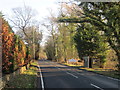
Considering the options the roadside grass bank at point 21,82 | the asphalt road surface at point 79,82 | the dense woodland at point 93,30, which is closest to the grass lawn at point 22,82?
the roadside grass bank at point 21,82

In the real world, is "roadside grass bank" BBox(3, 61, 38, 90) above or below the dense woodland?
below

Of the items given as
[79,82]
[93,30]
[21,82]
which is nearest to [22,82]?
[21,82]

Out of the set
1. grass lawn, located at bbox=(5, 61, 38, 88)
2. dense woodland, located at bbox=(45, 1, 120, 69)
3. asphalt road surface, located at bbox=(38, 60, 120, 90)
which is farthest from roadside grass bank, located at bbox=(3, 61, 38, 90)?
dense woodland, located at bbox=(45, 1, 120, 69)

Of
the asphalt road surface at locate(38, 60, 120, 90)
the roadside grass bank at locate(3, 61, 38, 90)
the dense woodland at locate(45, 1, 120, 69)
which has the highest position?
the dense woodland at locate(45, 1, 120, 69)

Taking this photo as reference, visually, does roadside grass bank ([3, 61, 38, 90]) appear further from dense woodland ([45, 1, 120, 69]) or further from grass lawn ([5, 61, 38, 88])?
dense woodland ([45, 1, 120, 69])

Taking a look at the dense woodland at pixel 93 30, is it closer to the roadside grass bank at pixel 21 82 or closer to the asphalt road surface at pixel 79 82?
the asphalt road surface at pixel 79 82

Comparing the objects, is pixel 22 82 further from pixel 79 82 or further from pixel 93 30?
pixel 93 30

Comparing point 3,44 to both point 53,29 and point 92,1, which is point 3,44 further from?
point 53,29

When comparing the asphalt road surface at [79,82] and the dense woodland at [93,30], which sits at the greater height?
the dense woodland at [93,30]

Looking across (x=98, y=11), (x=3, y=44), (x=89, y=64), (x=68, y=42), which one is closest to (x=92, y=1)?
(x=98, y=11)

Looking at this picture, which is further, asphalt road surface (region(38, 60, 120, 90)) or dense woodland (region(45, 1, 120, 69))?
dense woodland (region(45, 1, 120, 69))

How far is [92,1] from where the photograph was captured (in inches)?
834

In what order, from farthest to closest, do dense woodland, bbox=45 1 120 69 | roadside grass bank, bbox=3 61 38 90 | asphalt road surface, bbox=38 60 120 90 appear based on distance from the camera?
dense woodland, bbox=45 1 120 69
asphalt road surface, bbox=38 60 120 90
roadside grass bank, bbox=3 61 38 90

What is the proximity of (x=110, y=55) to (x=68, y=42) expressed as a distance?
69.9 feet
